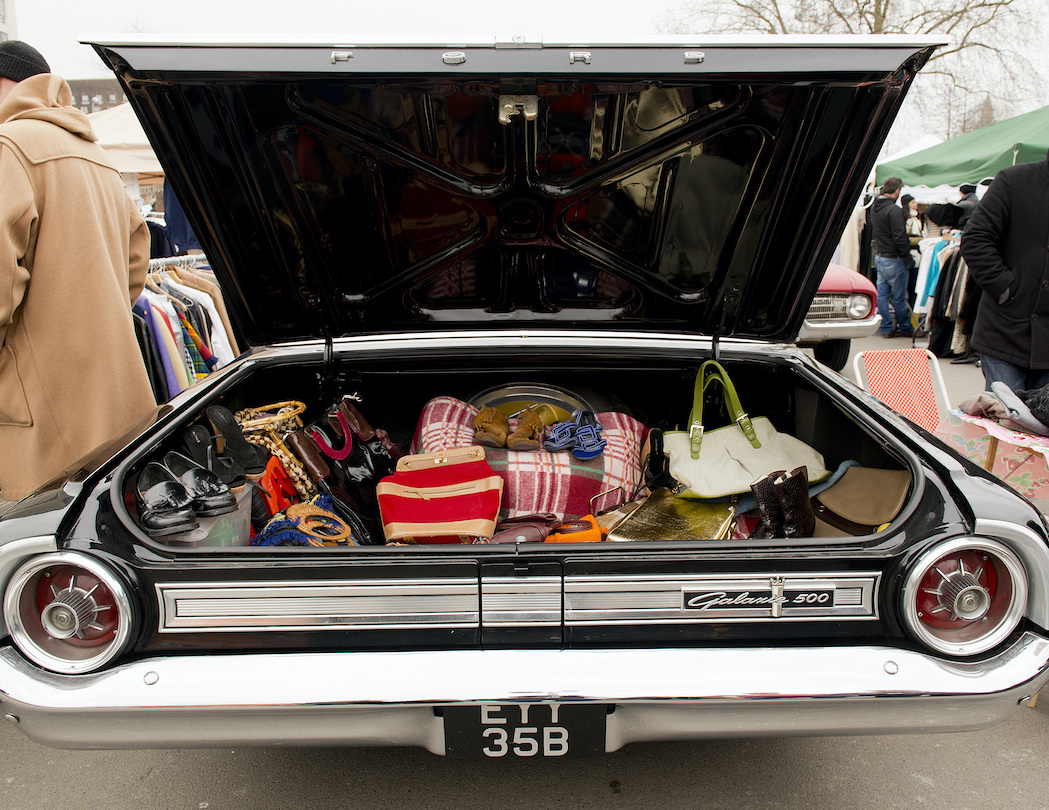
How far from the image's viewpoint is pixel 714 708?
1276 millimetres

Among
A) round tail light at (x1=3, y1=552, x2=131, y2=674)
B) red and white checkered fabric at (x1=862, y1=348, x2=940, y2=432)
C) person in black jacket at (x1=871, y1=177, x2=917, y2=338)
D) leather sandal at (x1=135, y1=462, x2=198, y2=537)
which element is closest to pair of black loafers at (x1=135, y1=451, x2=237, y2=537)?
leather sandal at (x1=135, y1=462, x2=198, y2=537)

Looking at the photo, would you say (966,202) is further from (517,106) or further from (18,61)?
(18,61)

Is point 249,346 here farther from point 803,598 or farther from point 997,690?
point 997,690

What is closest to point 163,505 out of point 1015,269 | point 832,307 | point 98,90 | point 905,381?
point 905,381

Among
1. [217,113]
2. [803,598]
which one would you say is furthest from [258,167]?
[803,598]

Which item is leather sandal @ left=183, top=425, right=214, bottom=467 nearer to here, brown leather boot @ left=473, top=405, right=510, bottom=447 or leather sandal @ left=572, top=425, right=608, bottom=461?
brown leather boot @ left=473, top=405, right=510, bottom=447

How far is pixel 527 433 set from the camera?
8.02 ft

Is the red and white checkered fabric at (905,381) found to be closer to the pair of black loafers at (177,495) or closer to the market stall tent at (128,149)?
the pair of black loafers at (177,495)

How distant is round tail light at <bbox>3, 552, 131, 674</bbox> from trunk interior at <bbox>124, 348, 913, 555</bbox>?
413 mm

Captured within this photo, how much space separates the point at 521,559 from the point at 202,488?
0.83 metres

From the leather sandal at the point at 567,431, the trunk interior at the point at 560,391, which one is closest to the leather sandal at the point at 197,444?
the trunk interior at the point at 560,391

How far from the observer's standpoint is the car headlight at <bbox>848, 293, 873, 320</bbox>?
474cm

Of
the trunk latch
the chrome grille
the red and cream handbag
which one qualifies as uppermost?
the trunk latch

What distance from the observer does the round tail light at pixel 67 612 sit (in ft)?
4.21
